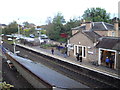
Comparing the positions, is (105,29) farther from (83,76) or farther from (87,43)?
(83,76)

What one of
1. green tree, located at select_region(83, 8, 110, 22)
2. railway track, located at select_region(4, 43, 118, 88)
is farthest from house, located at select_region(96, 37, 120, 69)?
green tree, located at select_region(83, 8, 110, 22)

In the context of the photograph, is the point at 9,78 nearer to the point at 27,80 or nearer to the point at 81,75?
the point at 27,80

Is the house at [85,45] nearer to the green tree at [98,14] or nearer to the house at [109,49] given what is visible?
the house at [109,49]

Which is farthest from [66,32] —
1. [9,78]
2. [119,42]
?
[9,78]

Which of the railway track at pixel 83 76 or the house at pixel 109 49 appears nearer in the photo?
the railway track at pixel 83 76

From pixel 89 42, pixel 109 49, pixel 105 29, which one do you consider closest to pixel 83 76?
pixel 109 49

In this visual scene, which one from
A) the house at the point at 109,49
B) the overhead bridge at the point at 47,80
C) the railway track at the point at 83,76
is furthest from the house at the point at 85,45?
the overhead bridge at the point at 47,80

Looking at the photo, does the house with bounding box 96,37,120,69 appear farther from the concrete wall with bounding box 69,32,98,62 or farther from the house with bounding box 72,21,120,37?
the house with bounding box 72,21,120,37

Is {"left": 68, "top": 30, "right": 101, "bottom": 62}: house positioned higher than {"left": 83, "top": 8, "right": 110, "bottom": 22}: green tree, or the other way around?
{"left": 83, "top": 8, "right": 110, "bottom": 22}: green tree

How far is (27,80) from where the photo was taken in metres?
11.5

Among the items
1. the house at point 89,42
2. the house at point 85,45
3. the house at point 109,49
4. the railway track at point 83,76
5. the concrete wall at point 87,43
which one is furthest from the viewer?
the house at point 85,45

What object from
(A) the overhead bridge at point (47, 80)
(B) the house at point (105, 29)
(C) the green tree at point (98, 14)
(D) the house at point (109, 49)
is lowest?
(A) the overhead bridge at point (47, 80)

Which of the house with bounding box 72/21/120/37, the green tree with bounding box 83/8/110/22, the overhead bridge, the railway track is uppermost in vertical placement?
the green tree with bounding box 83/8/110/22

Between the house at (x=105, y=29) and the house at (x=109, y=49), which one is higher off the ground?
the house at (x=105, y=29)
